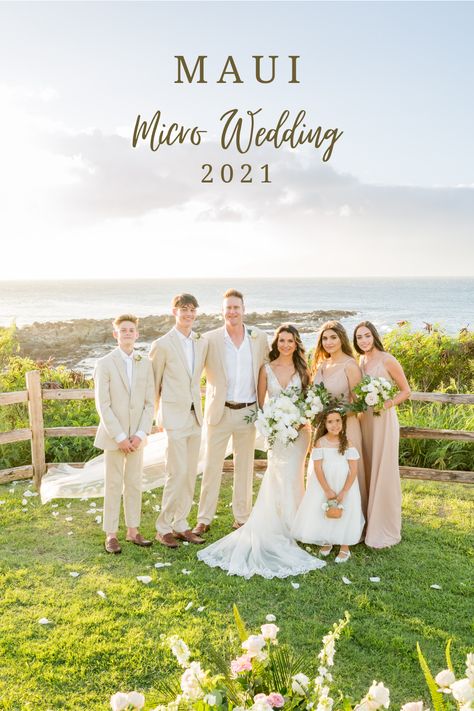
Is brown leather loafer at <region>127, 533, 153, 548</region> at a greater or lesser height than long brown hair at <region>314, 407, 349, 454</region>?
lesser

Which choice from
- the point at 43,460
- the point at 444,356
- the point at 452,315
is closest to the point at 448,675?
the point at 43,460

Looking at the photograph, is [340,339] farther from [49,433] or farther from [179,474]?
[49,433]

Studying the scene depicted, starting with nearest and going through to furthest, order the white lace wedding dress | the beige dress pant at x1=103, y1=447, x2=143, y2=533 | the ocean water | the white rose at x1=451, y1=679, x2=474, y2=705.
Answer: the white rose at x1=451, y1=679, x2=474, y2=705 < the white lace wedding dress < the beige dress pant at x1=103, y1=447, x2=143, y2=533 < the ocean water

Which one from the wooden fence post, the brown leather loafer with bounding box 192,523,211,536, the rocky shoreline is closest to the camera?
the brown leather loafer with bounding box 192,523,211,536

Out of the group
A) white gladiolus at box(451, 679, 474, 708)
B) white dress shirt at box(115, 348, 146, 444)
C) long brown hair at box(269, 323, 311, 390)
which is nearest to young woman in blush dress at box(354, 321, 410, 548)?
long brown hair at box(269, 323, 311, 390)

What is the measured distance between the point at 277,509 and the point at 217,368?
151cm

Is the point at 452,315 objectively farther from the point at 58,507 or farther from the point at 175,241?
the point at 58,507

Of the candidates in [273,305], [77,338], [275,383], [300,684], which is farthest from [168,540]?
[273,305]

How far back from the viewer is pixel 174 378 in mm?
5969

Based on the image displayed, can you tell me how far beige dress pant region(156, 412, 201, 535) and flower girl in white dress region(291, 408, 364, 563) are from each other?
112cm

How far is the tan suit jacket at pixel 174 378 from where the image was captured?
5.95m

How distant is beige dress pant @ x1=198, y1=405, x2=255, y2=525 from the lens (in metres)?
6.21

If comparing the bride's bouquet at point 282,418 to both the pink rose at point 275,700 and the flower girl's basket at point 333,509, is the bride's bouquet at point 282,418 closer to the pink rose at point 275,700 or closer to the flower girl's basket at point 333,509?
the flower girl's basket at point 333,509

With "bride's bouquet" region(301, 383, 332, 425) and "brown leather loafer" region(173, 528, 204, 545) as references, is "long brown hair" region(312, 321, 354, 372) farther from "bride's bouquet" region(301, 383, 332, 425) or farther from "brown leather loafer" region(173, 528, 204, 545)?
"brown leather loafer" region(173, 528, 204, 545)
